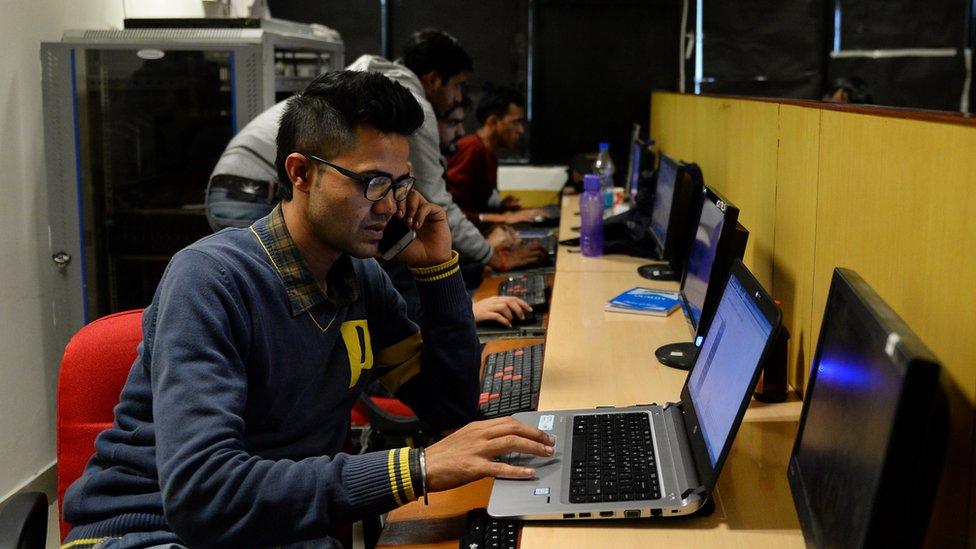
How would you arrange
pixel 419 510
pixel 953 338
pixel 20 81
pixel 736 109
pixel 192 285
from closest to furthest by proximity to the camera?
1. pixel 953 338
2. pixel 192 285
3. pixel 419 510
4. pixel 736 109
5. pixel 20 81

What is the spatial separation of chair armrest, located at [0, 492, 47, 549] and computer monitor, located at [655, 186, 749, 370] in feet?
3.54

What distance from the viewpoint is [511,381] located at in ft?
6.72

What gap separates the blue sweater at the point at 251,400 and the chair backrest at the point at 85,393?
99 millimetres

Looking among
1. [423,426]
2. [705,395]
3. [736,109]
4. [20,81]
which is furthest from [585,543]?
[20,81]

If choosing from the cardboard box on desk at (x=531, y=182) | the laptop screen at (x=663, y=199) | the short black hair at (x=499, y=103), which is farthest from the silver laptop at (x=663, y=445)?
the cardboard box on desk at (x=531, y=182)

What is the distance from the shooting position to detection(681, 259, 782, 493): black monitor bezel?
3.66 ft

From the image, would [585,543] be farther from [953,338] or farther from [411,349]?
[411,349]

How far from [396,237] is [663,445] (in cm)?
67

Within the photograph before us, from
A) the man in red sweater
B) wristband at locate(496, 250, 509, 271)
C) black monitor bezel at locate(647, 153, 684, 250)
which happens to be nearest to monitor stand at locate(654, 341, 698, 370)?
black monitor bezel at locate(647, 153, 684, 250)

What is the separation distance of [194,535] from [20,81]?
2219 mm

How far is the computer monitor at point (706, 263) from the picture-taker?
174cm

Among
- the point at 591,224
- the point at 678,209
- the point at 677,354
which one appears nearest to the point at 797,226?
the point at 677,354

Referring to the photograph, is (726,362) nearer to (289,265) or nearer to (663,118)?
(289,265)

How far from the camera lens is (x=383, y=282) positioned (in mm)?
1703
